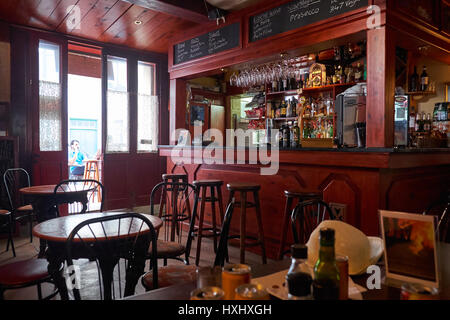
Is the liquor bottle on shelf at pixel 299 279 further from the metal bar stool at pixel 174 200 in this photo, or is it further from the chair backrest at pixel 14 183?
the chair backrest at pixel 14 183

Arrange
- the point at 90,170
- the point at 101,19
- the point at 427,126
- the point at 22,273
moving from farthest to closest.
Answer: the point at 90,170
the point at 427,126
the point at 101,19
the point at 22,273

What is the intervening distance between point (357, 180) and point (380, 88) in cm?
76

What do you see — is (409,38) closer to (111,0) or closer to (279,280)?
(279,280)

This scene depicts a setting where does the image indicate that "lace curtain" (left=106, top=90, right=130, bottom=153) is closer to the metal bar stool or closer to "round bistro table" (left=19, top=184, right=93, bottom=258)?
the metal bar stool

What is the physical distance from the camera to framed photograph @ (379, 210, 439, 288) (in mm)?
887

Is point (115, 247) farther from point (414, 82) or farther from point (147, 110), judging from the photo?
point (414, 82)

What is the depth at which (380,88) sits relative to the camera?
277 centimetres

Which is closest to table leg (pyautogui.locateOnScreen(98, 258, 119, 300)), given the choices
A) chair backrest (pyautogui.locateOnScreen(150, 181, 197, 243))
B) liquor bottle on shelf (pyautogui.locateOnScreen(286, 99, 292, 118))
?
chair backrest (pyautogui.locateOnScreen(150, 181, 197, 243))

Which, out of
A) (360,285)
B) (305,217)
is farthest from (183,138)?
(360,285)

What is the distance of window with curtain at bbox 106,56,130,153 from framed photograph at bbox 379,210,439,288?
528cm

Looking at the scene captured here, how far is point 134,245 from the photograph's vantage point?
72.1 inches

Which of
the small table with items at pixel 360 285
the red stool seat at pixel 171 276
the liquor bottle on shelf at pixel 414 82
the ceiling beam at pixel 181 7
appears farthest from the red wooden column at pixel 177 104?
the small table with items at pixel 360 285

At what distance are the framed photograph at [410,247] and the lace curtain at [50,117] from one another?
506 centimetres

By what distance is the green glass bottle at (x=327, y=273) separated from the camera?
2.56ft
